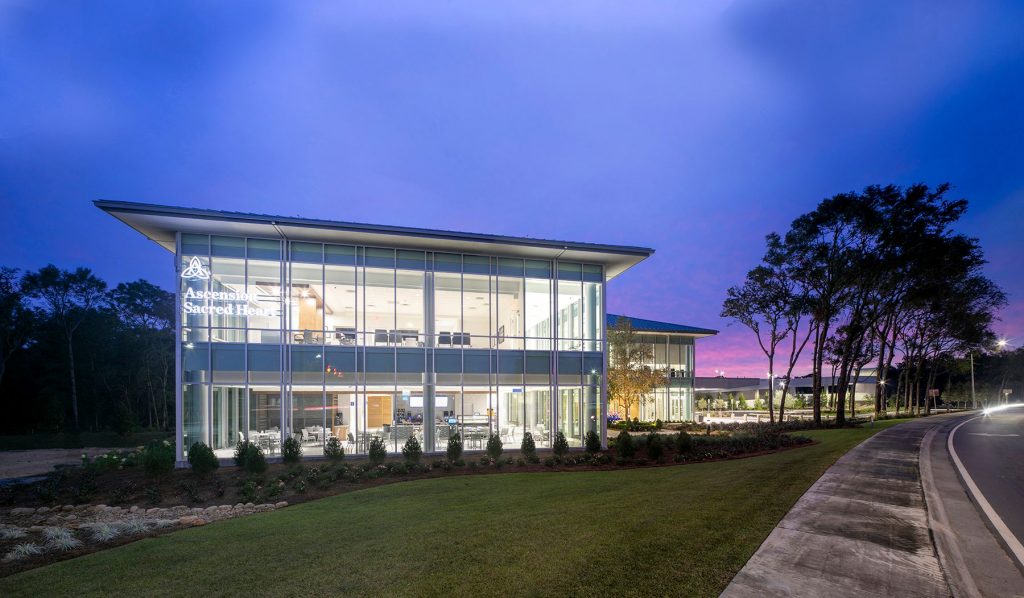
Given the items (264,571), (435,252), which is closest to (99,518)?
(264,571)

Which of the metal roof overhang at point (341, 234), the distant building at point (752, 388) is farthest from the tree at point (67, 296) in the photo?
the distant building at point (752, 388)

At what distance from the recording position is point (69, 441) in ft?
126

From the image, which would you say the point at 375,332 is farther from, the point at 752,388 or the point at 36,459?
the point at 752,388

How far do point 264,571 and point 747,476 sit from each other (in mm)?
11378

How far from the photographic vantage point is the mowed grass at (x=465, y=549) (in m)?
6.50

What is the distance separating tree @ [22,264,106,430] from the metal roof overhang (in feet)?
125

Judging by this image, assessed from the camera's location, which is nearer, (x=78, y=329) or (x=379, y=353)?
(x=379, y=353)

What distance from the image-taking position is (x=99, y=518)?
12875mm

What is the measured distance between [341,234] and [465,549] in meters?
16.2

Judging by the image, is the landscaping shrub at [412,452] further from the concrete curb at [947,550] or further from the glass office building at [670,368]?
the glass office building at [670,368]

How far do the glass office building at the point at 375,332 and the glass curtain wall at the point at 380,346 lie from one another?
0.05m

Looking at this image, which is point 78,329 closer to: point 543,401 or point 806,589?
point 543,401

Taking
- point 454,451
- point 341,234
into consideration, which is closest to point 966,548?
point 454,451

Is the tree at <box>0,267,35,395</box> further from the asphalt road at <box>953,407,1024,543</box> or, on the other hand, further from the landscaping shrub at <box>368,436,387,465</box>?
the asphalt road at <box>953,407,1024,543</box>
